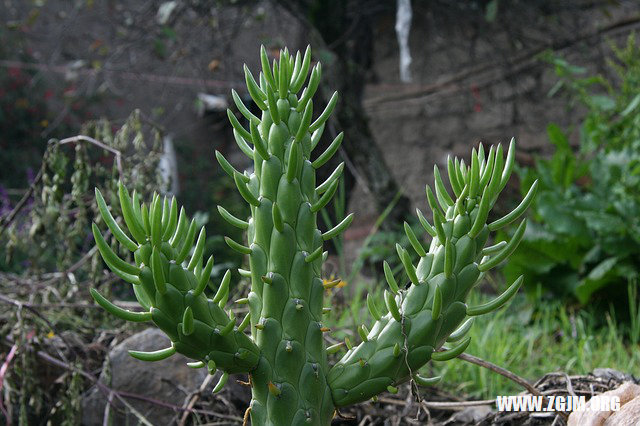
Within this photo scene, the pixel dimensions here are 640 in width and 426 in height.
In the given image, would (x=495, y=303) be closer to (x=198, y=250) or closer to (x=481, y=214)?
(x=481, y=214)

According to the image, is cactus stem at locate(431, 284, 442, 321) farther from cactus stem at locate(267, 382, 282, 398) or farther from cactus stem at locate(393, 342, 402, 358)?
cactus stem at locate(267, 382, 282, 398)

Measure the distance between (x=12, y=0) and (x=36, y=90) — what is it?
87cm

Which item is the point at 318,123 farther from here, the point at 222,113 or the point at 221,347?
the point at 222,113

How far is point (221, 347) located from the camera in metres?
0.80

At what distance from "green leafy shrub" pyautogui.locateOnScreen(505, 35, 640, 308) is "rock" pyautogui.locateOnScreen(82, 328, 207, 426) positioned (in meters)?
2.16

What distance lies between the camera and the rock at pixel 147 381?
1602mm

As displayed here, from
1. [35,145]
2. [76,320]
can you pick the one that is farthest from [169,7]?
[35,145]

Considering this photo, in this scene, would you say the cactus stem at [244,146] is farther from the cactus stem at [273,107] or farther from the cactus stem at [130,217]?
the cactus stem at [130,217]

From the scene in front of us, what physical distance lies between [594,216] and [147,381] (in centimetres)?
228

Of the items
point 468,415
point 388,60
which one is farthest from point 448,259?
point 388,60

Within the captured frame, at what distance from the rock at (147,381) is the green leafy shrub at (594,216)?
2158 mm

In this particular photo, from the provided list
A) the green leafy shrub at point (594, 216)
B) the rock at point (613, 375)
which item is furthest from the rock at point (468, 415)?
the green leafy shrub at point (594, 216)

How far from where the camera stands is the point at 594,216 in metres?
3.13

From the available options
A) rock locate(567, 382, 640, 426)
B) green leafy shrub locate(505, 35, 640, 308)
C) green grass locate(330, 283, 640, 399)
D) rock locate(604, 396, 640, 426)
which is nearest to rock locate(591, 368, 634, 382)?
rock locate(567, 382, 640, 426)
